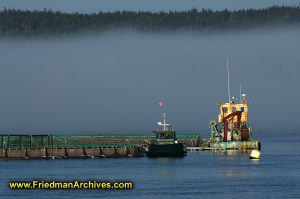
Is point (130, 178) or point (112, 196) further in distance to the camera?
point (130, 178)

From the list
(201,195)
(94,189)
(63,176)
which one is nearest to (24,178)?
(63,176)

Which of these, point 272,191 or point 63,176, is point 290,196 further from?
point 63,176

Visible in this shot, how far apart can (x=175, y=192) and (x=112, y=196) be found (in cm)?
1152

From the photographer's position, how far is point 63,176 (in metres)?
198

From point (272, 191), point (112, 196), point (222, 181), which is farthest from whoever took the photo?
point (222, 181)

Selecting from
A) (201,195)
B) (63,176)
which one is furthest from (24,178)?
(201,195)

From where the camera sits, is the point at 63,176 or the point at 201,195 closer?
the point at 201,195

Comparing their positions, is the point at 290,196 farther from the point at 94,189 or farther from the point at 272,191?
the point at 94,189

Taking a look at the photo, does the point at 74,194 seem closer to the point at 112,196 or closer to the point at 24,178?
the point at 112,196

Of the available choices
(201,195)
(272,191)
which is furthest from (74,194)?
(272,191)

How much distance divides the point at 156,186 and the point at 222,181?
15503 millimetres

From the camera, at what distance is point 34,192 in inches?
6565

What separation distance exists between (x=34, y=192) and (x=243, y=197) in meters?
30.1

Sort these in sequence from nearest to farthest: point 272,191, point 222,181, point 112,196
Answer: point 112,196
point 272,191
point 222,181
